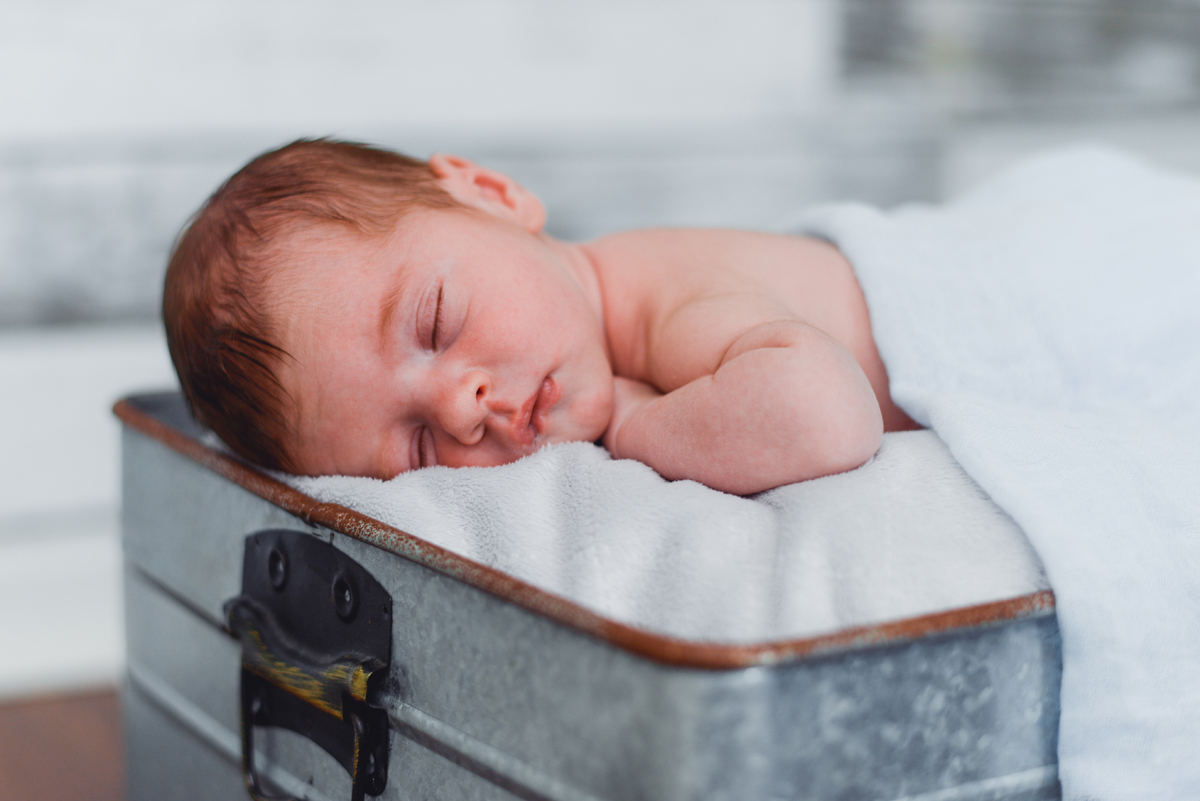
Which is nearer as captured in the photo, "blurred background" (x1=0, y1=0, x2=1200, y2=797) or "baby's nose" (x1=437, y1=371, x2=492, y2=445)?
"baby's nose" (x1=437, y1=371, x2=492, y2=445)

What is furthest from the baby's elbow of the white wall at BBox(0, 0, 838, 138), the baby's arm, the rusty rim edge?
the white wall at BBox(0, 0, 838, 138)

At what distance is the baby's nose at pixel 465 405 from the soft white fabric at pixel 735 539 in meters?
0.08

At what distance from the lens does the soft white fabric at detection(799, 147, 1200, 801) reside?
15.6 inches

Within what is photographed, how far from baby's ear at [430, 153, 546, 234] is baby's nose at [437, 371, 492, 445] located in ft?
0.55

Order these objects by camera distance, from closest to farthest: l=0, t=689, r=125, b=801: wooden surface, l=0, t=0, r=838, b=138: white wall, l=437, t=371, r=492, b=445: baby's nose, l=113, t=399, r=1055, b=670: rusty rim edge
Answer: l=113, t=399, r=1055, b=670: rusty rim edge, l=437, t=371, r=492, b=445: baby's nose, l=0, t=689, r=125, b=801: wooden surface, l=0, t=0, r=838, b=138: white wall

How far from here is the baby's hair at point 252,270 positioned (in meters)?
0.64

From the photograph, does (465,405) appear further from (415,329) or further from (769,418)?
(769,418)

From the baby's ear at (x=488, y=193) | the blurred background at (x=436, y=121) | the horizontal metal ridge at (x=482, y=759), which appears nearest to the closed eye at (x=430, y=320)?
the baby's ear at (x=488, y=193)

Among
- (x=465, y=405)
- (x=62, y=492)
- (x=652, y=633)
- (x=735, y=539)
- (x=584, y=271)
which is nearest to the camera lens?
(x=652, y=633)

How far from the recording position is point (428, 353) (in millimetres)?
630

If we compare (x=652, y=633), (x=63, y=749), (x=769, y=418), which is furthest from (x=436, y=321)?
(x=63, y=749)

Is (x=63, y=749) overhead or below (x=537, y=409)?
below

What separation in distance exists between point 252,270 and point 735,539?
0.39 m

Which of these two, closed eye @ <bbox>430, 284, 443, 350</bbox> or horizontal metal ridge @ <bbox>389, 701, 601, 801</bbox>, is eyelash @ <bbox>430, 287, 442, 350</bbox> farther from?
horizontal metal ridge @ <bbox>389, 701, 601, 801</bbox>
